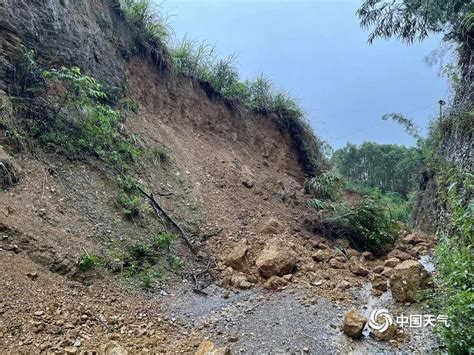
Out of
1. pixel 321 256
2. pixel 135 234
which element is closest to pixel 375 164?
pixel 321 256

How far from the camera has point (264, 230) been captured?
5.11 meters

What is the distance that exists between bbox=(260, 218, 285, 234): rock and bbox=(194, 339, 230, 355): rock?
2512 mm

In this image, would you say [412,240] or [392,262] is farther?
[412,240]

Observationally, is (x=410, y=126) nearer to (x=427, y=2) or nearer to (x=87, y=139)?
(x=427, y=2)

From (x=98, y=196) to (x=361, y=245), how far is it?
12.4ft

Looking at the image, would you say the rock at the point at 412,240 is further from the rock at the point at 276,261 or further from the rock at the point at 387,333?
the rock at the point at 387,333

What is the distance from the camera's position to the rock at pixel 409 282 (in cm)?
346

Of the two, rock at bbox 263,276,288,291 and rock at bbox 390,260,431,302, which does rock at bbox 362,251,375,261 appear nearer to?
rock at bbox 390,260,431,302

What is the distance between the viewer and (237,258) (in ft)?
13.9

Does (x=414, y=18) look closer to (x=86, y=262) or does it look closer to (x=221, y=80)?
(x=221, y=80)

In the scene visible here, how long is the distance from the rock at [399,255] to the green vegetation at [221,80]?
4136 millimetres

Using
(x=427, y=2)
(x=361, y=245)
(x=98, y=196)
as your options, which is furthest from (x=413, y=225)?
(x=98, y=196)

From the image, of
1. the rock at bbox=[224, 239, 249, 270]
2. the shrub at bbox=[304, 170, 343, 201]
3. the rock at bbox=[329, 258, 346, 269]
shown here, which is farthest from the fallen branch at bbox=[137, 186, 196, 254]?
the shrub at bbox=[304, 170, 343, 201]

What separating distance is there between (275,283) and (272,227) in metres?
1.36
